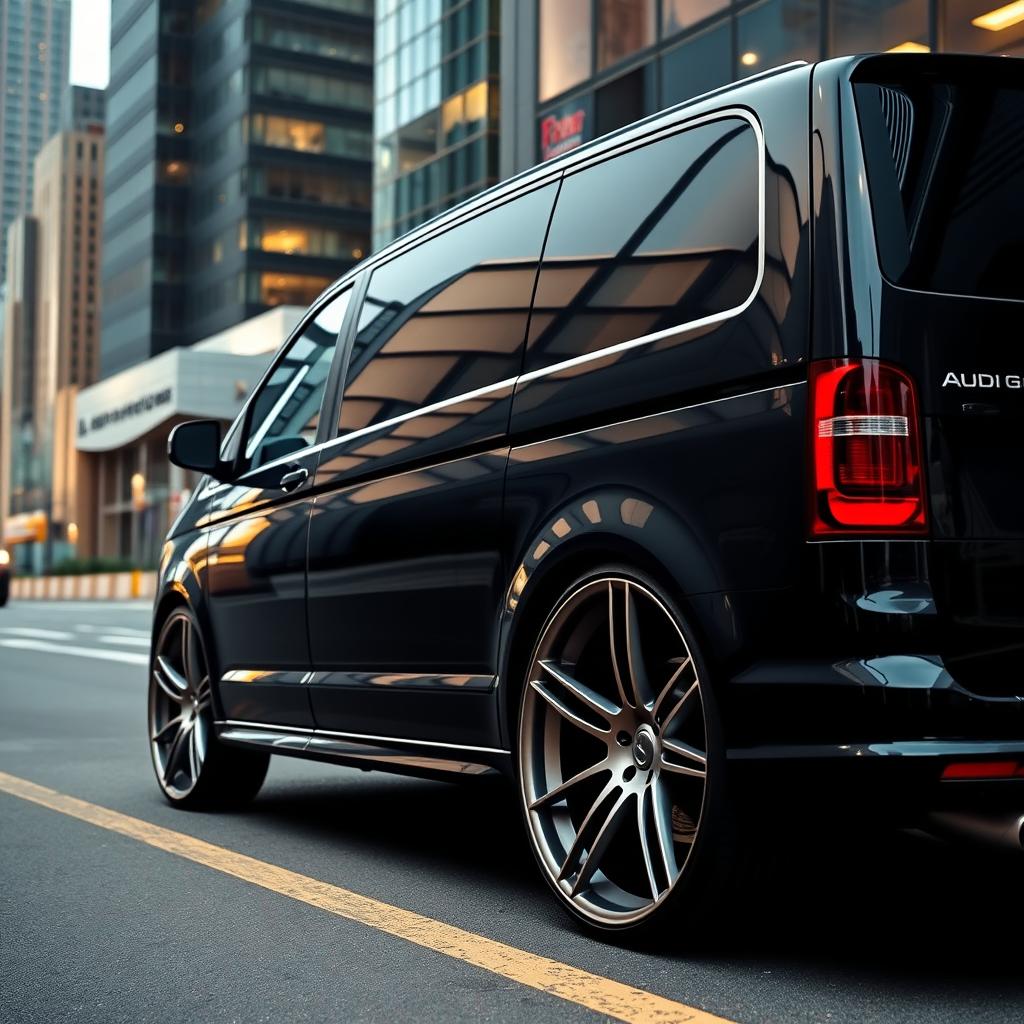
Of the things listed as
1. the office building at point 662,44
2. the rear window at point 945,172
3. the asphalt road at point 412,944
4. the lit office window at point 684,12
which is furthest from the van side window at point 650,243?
the lit office window at point 684,12

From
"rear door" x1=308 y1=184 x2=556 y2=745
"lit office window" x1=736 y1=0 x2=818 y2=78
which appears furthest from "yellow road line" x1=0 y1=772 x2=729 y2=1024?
"lit office window" x1=736 y1=0 x2=818 y2=78

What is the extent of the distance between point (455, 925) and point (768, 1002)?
1012 millimetres

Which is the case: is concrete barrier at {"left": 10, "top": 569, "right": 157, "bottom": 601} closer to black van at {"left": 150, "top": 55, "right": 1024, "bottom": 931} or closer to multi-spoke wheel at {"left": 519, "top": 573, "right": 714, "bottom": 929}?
black van at {"left": 150, "top": 55, "right": 1024, "bottom": 931}

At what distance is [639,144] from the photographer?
3947mm

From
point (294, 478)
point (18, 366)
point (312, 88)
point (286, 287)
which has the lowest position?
point (294, 478)

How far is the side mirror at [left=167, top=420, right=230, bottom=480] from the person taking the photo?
234 inches

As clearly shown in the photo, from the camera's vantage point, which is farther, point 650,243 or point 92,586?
point 92,586

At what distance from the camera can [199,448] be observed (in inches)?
236

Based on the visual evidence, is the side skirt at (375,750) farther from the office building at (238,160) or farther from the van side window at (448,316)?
the office building at (238,160)

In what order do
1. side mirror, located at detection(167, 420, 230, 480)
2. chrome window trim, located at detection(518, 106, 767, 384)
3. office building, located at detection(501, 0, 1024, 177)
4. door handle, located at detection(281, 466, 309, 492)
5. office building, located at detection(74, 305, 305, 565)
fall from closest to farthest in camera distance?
1. chrome window trim, located at detection(518, 106, 767, 384)
2. door handle, located at detection(281, 466, 309, 492)
3. side mirror, located at detection(167, 420, 230, 480)
4. office building, located at detection(501, 0, 1024, 177)
5. office building, located at detection(74, 305, 305, 565)

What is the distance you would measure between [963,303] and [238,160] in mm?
85294

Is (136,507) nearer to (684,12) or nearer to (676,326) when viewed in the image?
(684,12)

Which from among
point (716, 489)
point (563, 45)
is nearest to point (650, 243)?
point (716, 489)

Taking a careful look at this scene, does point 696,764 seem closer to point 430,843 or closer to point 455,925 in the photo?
point 455,925
